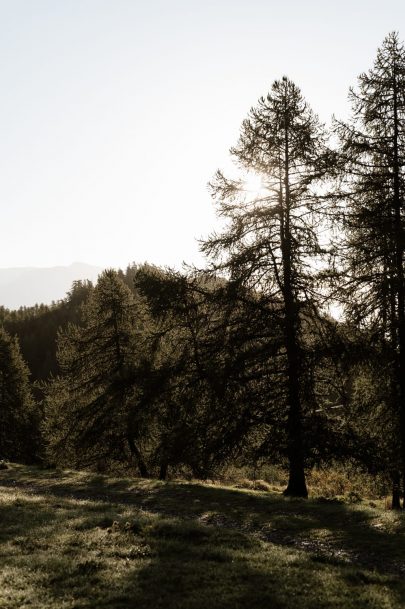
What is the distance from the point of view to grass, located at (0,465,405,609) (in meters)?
8.67

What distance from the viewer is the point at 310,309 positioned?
19672 millimetres

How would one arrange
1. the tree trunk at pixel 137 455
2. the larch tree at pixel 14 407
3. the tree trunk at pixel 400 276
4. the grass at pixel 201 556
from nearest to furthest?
1. the grass at pixel 201 556
2. the tree trunk at pixel 400 276
3. the tree trunk at pixel 137 455
4. the larch tree at pixel 14 407

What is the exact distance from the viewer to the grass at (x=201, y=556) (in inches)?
341

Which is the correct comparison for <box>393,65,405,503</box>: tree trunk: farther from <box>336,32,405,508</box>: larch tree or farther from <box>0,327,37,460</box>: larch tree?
<box>0,327,37,460</box>: larch tree

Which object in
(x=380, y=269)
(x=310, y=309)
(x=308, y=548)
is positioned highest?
(x=380, y=269)

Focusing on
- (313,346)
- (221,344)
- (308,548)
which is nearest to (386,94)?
(313,346)

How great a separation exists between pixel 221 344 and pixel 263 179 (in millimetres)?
6718

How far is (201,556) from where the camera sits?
426 inches

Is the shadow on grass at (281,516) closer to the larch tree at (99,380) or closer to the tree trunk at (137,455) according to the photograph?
the larch tree at (99,380)

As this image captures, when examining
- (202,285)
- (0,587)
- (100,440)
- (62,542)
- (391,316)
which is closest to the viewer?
(0,587)

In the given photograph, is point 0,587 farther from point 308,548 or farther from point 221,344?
point 221,344

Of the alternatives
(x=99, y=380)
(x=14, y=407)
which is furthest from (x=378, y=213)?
(x=14, y=407)

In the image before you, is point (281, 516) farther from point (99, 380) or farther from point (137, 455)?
point (99, 380)

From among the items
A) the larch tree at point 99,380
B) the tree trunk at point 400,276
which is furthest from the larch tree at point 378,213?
the larch tree at point 99,380
